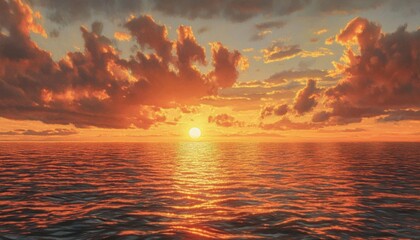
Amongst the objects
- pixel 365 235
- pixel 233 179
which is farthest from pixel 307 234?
pixel 233 179

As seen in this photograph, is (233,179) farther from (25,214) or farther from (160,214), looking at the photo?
(25,214)

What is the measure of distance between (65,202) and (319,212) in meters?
16.3

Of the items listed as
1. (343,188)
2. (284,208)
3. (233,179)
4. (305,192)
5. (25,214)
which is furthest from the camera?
(233,179)

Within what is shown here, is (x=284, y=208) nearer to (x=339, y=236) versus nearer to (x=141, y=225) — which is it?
(x=339, y=236)

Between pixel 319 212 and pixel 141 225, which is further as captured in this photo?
pixel 319 212

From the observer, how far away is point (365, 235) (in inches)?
591

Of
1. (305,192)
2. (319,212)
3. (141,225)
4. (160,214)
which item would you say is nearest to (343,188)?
(305,192)

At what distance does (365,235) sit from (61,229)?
14103 millimetres

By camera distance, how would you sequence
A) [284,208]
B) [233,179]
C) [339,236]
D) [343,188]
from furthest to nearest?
[233,179]
[343,188]
[284,208]
[339,236]

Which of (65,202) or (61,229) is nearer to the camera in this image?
(61,229)

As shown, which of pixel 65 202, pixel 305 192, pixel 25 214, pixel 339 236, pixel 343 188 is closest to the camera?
pixel 339 236

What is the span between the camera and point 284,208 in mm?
20266

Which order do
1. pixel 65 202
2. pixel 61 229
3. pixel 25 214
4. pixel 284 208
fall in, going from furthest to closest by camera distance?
pixel 65 202 < pixel 284 208 < pixel 25 214 < pixel 61 229

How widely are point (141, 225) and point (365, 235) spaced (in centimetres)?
1051
